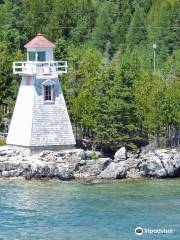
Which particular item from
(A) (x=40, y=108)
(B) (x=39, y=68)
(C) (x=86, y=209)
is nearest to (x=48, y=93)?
(A) (x=40, y=108)

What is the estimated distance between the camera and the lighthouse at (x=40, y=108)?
224 feet

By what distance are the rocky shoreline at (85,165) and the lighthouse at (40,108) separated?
1.56 m

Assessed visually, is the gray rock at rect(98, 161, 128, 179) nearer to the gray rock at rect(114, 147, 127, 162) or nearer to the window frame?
the gray rock at rect(114, 147, 127, 162)

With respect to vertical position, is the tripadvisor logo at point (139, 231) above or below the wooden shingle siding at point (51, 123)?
below

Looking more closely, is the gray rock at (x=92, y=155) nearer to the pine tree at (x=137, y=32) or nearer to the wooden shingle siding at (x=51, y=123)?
the wooden shingle siding at (x=51, y=123)

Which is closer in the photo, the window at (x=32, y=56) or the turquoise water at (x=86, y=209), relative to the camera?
the turquoise water at (x=86, y=209)

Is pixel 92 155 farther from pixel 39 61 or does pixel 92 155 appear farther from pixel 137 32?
pixel 137 32

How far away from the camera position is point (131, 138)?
69.7 meters

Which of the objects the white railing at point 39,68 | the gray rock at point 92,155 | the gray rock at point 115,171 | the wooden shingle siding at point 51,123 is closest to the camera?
the gray rock at point 115,171

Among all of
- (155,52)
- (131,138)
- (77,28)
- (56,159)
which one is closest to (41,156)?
(56,159)

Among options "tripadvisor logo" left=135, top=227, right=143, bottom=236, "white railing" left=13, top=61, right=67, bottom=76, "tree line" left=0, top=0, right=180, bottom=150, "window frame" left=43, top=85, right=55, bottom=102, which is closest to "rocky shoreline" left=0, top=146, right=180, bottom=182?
"tree line" left=0, top=0, right=180, bottom=150

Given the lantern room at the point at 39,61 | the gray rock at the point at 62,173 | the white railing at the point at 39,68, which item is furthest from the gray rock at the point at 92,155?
the white railing at the point at 39,68

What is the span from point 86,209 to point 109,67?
66.4ft

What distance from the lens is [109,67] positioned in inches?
2908
